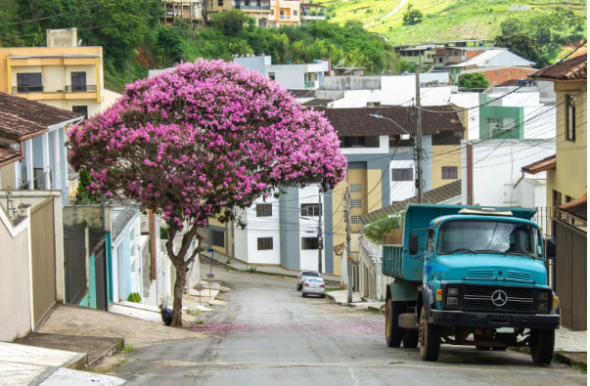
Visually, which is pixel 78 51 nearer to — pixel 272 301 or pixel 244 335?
pixel 272 301

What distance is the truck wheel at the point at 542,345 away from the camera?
1388cm

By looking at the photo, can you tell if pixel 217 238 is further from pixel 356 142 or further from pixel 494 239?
pixel 494 239

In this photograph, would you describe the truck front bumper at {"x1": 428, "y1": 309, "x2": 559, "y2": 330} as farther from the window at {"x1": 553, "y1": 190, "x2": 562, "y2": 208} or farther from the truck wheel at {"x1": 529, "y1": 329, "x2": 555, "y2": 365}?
the window at {"x1": 553, "y1": 190, "x2": 562, "y2": 208}

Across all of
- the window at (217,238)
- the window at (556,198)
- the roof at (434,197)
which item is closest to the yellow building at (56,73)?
the window at (217,238)

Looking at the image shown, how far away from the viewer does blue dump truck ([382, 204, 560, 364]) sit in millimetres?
13633

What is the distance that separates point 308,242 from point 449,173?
12824 mm

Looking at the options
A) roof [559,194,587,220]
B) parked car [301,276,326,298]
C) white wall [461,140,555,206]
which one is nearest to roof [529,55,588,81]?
roof [559,194,587,220]

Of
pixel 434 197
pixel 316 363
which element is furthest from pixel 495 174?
pixel 316 363

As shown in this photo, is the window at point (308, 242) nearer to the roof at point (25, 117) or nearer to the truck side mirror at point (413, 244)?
the roof at point (25, 117)

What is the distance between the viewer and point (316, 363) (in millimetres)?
13867

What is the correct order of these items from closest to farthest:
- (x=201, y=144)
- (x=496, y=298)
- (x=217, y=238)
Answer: (x=496, y=298) → (x=201, y=144) → (x=217, y=238)

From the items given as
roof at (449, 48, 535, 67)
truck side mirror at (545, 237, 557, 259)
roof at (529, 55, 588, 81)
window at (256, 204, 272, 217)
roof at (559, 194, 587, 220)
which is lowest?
window at (256, 204, 272, 217)

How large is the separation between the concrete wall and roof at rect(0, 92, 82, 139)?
3.02 m

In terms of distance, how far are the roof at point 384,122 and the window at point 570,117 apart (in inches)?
1557
